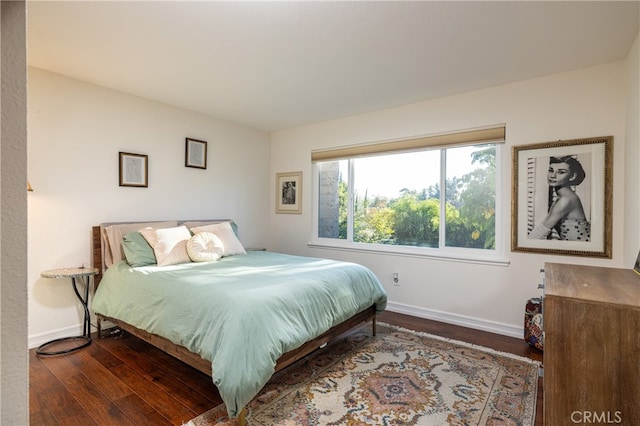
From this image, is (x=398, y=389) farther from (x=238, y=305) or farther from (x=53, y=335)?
(x=53, y=335)

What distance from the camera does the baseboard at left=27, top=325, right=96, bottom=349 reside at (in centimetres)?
271

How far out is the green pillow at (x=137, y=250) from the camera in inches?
112

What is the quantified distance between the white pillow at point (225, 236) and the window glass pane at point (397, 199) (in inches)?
62.6

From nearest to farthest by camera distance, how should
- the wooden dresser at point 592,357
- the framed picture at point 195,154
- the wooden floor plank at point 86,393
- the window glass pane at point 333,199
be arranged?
the wooden dresser at point 592,357 → the wooden floor plank at point 86,393 → the framed picture at point 195,154 → the window glass pane at point 333,199

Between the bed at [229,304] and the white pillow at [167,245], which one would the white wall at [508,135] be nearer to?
the bed at [229,304]

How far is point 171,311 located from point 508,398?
7.52 feet

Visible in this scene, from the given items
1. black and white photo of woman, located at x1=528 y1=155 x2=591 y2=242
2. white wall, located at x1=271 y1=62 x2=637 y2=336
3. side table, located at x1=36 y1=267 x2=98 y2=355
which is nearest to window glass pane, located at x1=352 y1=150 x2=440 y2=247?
white wall, located at x1=271 y1=62 x2=637 y2=336

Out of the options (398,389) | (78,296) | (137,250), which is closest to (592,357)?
(398,389)

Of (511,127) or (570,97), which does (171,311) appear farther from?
(570,97)

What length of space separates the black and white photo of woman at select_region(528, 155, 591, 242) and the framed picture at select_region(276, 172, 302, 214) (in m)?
2.96

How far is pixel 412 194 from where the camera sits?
12.2ft

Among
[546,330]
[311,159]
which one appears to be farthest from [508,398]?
[311,159]

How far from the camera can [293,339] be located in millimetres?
1910

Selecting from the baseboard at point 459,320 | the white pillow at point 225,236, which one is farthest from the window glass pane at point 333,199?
the white pillow at point 225,236
